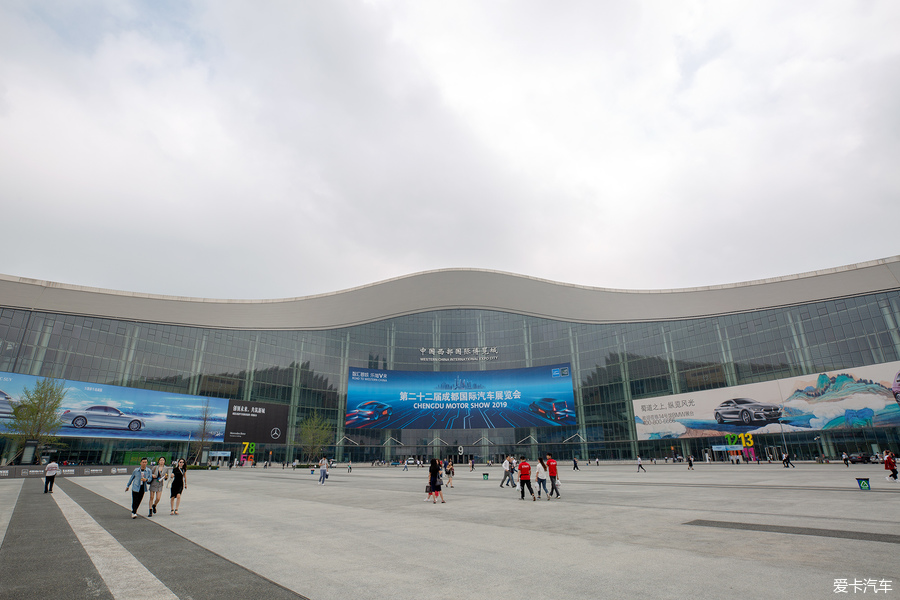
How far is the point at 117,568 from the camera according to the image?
727 centimetres

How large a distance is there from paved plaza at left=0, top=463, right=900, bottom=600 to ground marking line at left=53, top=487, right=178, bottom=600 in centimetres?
3

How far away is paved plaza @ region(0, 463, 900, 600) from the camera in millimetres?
5949

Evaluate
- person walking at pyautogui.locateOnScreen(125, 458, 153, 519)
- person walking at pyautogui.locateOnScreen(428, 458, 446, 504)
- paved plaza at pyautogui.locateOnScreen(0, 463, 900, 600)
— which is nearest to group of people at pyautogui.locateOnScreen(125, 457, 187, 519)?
person walking at pyautogui.locateOnScreen(125, 458, 153, 519)

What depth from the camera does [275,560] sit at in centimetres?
774

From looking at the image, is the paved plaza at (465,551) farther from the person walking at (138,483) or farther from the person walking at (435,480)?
the person walking at (435,480)

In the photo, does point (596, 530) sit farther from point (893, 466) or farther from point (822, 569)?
point (893, 466)

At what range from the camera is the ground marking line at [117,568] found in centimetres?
592

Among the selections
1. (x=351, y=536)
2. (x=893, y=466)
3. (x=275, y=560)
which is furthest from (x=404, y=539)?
(x=893, y=466)

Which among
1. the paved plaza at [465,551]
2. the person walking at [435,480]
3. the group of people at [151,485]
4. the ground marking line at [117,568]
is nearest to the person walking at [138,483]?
the group of people at [151,485]

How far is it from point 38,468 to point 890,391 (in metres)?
82.9

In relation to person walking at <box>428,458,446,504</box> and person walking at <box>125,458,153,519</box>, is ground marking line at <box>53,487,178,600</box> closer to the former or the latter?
person walking at <box>125,458,153,519</box>

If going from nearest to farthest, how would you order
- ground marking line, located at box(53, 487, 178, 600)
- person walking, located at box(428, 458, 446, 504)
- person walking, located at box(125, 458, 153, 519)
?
ground marking line, located at box(53, 487, 178, 600) < person walking, located at box(125, 458, 153, 519) < person walking, located at box(428, 458, 446, 504)

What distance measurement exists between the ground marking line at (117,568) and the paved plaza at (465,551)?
32 millimetres

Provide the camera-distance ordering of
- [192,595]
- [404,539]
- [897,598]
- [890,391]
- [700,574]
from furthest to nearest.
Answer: [890,391] < [404,539] < [700,574] < [192,595] < [897,598]
